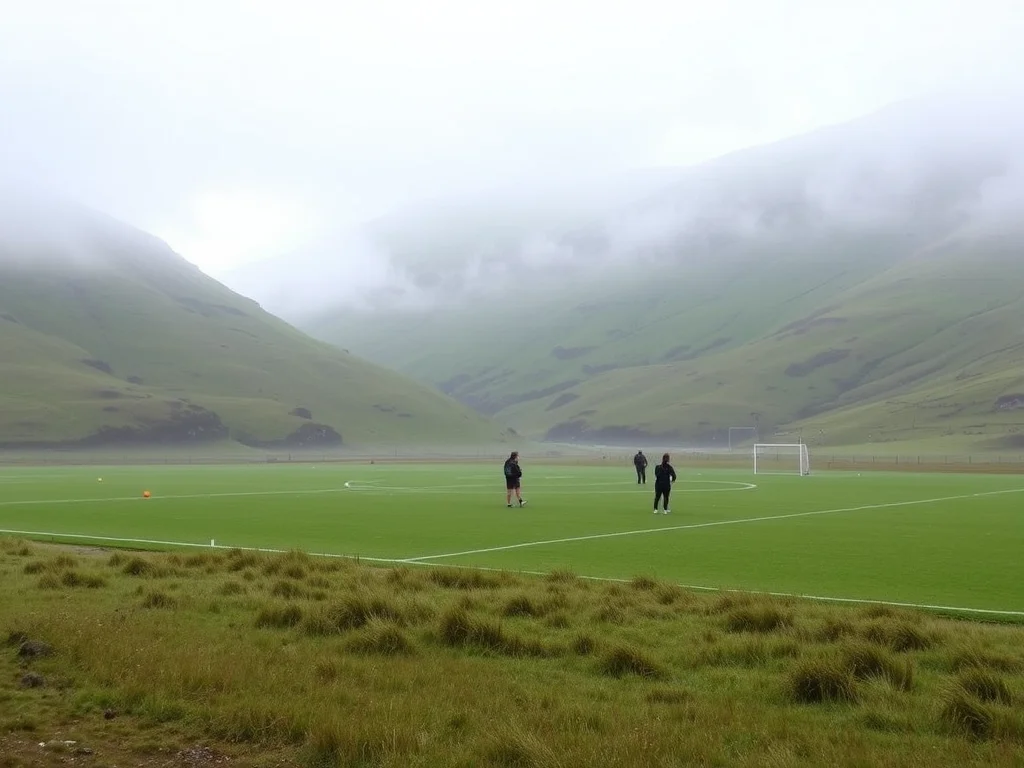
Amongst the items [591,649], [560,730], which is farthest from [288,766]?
[591,649]

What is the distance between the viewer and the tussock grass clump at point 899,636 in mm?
9773

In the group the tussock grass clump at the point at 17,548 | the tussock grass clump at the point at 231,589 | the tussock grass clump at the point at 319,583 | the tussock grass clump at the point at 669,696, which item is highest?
the tussock grass clump at the point at 17,548

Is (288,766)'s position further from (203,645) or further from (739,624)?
(739,624)

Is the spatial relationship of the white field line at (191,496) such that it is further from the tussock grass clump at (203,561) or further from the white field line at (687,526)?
the tussock grass clump at (203,561)

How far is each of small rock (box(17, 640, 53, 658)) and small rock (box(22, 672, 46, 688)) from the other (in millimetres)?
837

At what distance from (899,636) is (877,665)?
1.37m

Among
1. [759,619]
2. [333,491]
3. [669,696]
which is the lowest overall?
[669,696]

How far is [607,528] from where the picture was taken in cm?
2664

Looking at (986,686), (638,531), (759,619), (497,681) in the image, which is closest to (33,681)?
(497,681)

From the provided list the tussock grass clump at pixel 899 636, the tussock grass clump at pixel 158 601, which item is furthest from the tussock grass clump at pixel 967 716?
the tussock grass clump at pixel 158 601

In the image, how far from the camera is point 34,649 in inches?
377

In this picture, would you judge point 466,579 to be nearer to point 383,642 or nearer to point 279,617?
point 279,617

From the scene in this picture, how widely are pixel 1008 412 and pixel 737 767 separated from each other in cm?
18552

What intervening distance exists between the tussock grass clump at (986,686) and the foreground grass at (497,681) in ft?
0.06
